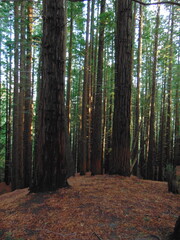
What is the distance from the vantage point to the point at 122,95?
6.70m

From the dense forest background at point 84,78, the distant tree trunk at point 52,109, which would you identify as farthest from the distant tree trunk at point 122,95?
the distant tree trunk at point 52,109

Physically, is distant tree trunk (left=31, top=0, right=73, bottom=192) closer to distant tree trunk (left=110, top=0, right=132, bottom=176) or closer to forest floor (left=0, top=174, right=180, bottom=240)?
forest floor (left=0, top=174, right=180, bottom=240)

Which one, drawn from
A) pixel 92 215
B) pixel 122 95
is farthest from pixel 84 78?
pixel 92 215

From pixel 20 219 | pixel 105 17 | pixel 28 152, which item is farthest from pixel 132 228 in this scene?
pixel 28 152

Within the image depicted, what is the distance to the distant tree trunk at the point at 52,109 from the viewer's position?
15.8 feet

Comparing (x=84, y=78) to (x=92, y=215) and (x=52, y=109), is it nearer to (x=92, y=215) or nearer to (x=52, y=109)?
(x=52, y=109)

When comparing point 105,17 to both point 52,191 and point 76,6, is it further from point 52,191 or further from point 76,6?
point 52,191

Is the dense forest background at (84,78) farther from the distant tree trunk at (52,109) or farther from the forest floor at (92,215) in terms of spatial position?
the forest floor at (92,215)

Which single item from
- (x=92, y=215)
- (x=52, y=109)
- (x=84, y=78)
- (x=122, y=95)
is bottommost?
(x=92, y=215)

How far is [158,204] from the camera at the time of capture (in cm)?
396

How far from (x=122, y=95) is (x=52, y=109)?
2.81 meters

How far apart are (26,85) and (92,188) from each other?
333 inches

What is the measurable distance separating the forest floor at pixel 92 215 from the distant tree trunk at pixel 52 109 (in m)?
0.46

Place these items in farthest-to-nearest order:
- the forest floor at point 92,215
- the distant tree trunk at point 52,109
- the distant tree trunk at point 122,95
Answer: the distant tree trunk at point 122,95 → the distant tree trunk at point 52,109 → the forest floor at point 92,215
